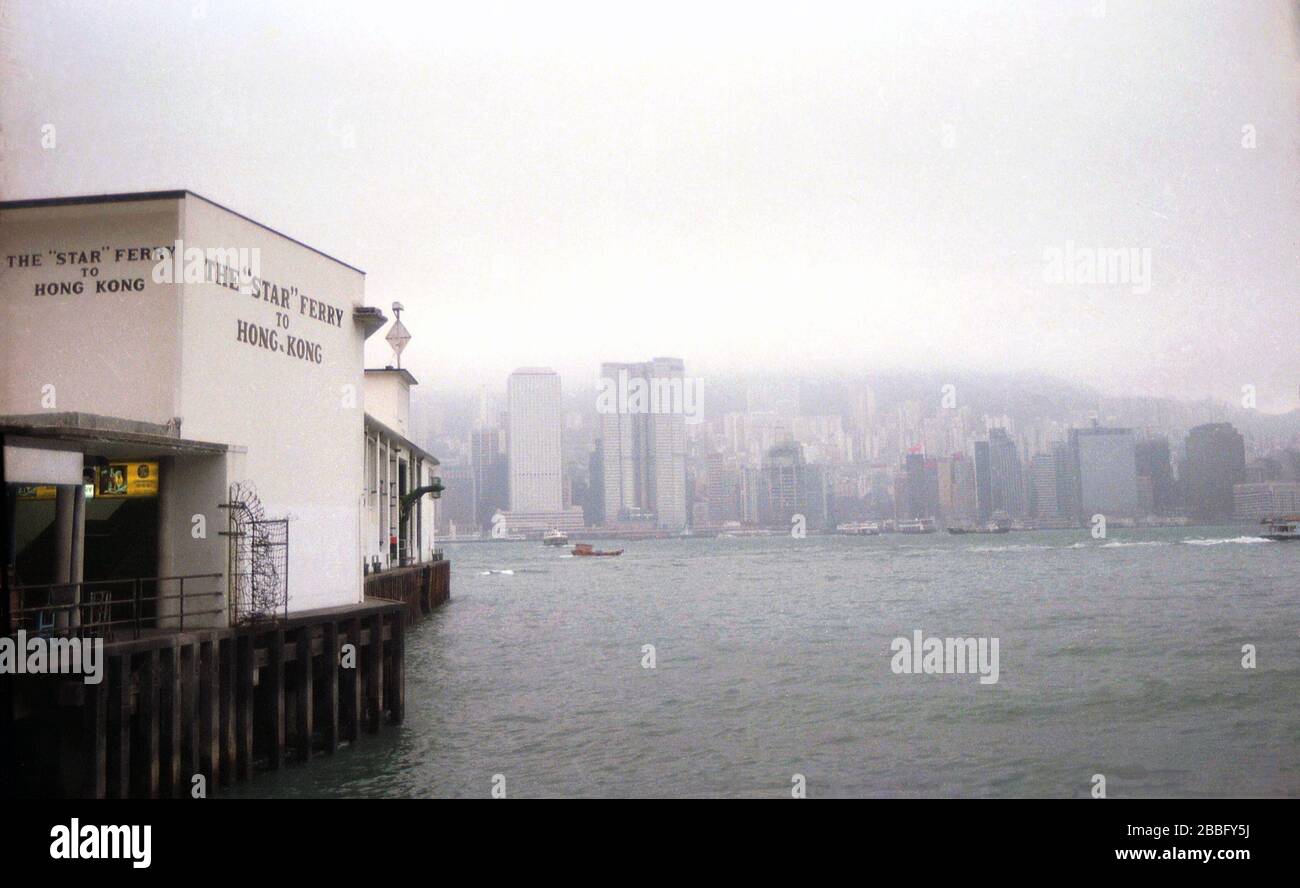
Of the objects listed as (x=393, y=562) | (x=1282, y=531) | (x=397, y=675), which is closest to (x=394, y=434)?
(x=393, y=562)

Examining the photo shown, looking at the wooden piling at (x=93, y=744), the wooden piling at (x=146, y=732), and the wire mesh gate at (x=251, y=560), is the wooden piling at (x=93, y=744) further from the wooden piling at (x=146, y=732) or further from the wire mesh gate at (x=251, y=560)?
the wire mesh gate at (x=251, y=560)

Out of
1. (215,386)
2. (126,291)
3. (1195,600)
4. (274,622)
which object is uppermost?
(126,291)

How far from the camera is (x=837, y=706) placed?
26.5m

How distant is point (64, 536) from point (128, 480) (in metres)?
2.13

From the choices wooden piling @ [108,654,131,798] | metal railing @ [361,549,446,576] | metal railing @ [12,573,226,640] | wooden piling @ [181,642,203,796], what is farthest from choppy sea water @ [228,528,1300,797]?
metal railing @ [361,549,446,576]

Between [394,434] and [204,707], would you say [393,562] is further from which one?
[204,707]

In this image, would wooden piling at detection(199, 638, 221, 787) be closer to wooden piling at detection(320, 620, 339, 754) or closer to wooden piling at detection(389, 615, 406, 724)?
wooden piling at detection(320, 620, 339, 754)

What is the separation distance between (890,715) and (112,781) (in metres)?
16.9

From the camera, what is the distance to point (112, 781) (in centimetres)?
1312

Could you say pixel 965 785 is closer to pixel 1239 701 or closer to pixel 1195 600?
pixel 1239 701

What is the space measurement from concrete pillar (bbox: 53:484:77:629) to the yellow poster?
190 centimetres
